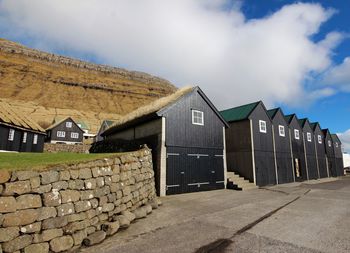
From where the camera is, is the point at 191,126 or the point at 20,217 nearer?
the point at 20,217

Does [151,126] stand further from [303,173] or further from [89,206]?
[303,173]

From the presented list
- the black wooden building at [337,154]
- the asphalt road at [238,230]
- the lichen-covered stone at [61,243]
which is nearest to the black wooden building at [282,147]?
the asphalt road at [238,230]

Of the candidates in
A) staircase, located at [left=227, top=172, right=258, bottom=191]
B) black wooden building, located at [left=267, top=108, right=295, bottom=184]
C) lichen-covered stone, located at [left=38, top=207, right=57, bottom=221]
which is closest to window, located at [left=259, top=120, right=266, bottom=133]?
black wooden building, located at [left=267, top=108, right=295, bottom=184]

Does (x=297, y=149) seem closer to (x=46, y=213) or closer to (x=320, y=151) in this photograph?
(x=320, y=151)

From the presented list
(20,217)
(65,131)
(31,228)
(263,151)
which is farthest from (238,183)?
(65,131)

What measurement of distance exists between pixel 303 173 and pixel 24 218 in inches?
1220

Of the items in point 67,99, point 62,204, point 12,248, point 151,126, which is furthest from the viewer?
point 67,99

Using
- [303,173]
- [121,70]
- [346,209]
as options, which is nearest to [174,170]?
[346,209]

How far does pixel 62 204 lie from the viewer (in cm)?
678

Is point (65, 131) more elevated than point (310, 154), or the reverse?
point (65, 131)

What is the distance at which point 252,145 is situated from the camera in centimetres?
2198

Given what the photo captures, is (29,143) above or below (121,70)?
below

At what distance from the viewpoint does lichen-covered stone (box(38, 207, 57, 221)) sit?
618cm

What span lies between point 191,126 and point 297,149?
17952 millimetres
